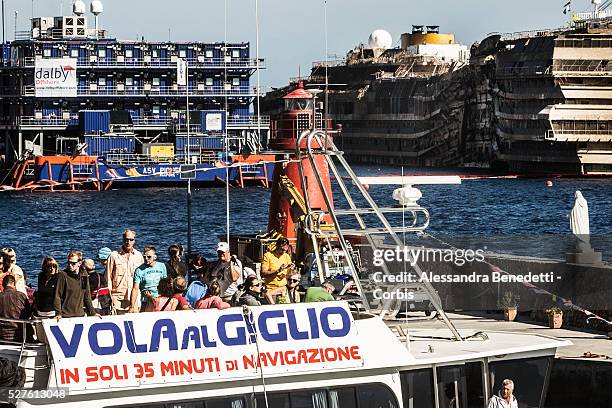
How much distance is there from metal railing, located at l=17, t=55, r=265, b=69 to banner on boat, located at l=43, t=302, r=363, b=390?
121m

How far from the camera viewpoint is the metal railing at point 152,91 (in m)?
135

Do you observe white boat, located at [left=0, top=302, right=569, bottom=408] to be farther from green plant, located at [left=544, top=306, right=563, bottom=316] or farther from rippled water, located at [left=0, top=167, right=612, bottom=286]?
rippled water, located at [left=0, top=167, right=612, bottom=286]

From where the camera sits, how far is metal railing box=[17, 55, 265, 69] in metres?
134

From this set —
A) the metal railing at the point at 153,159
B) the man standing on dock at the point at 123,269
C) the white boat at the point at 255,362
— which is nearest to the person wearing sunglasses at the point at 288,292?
the man standing on dock at the point at 123,269

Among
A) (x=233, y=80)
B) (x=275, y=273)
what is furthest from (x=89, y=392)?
(x=233, y=80)

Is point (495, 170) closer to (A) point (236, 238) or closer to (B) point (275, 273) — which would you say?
(A) point (236, 238)

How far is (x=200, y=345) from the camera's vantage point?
12336 mm

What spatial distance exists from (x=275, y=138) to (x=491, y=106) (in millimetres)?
138636

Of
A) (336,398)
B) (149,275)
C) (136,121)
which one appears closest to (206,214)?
Result: (136,121)

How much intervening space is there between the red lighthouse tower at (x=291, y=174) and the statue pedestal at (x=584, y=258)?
5152 millimetres

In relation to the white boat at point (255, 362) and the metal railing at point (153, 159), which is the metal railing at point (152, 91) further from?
the white boat at point (255, 362)

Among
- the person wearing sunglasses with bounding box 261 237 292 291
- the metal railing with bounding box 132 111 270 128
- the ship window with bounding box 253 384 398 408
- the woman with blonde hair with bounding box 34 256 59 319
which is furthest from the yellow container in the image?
the ship window with bounding box 253 384 398 408

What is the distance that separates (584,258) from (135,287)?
411 inches

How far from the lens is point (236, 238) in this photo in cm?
2895
